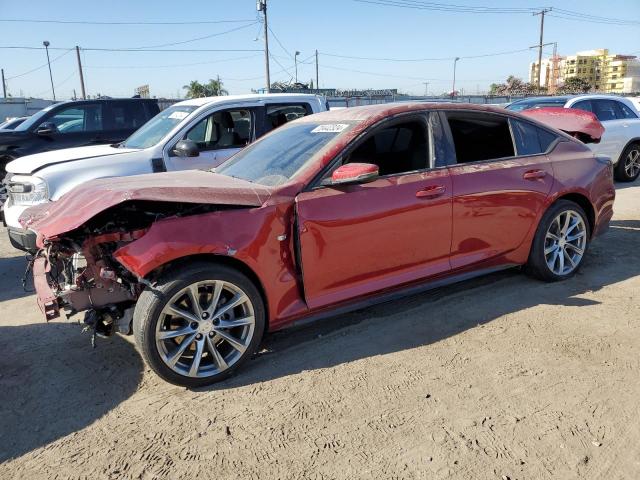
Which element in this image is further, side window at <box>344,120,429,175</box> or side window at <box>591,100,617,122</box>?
side window at <box>591,100,617,122</box>

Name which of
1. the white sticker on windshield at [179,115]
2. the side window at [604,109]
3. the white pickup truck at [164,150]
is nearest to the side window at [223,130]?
the white pickup truck at [164,150]

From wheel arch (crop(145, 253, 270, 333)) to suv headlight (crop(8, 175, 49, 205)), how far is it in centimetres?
310

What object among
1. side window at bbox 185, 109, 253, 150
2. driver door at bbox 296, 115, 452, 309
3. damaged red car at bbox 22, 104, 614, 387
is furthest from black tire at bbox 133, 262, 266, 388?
side window at bbox 185, 109, 253, 150

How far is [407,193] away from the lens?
3645 millimetres

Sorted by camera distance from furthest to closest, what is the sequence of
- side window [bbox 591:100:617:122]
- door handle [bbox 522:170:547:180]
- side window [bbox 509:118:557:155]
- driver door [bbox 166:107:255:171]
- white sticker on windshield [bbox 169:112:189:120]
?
side window [bbox 591:100:617:122], white sticker on windshield [bbox 169:112:189:120], driver door [bbox 166:107:255:171], side window [bbox 509:118:557:155], door handle [bbox 522:170:547:180]

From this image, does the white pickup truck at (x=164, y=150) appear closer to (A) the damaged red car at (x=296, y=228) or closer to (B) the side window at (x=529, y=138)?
(A) the damaged red car at (x=296, y=228)

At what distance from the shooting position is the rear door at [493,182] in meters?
3.96

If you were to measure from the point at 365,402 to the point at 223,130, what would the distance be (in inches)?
182

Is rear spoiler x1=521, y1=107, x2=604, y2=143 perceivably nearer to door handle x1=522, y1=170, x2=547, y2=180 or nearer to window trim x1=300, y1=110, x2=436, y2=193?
door handle x1=522, y1=170, x2=547, y2=180

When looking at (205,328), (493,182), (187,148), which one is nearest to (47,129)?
(187,148)

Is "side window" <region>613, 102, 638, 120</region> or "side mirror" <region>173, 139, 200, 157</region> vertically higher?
"side window" <region>613, 102, 638, 120</region>

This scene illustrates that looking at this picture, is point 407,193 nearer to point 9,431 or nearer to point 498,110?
point 498,110

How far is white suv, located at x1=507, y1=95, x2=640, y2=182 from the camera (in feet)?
32.4

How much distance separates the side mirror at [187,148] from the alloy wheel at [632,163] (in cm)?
913
